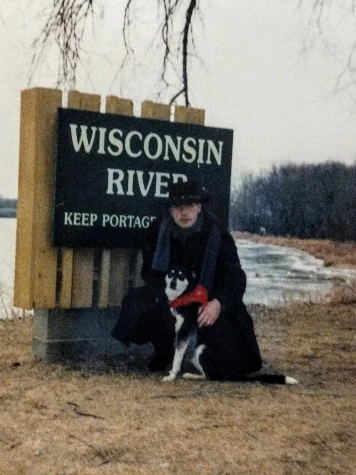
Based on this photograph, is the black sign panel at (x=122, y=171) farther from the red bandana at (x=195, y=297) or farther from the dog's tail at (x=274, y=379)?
the dog's tail at (x=274, y=379)

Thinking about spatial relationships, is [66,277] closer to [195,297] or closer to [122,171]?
[122,171]

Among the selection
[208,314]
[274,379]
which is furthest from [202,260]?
[274,379]

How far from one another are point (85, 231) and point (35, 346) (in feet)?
3.41

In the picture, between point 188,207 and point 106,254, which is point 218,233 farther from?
point 106,254

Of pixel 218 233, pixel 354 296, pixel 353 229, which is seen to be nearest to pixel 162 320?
pixel 218 233

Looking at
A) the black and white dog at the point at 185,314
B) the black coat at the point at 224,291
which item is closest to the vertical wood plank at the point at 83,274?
the black coat at the point at 224,291

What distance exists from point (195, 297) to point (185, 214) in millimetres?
577

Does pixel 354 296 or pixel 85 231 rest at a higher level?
pixel 85 231

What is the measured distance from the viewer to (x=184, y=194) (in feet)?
19.4

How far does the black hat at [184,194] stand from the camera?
19.3 ft

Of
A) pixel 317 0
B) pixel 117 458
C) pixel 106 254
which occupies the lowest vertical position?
pixel 117 458

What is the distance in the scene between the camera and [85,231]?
21.0ft

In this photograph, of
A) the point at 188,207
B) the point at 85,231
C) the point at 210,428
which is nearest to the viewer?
the point at 210,428

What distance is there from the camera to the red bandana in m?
5.86
